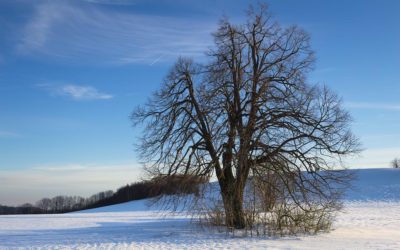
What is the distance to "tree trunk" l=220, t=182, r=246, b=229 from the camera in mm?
23906

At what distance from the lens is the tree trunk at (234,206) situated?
941 inches

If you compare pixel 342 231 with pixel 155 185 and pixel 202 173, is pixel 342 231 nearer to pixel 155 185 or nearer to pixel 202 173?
pixel 202 173

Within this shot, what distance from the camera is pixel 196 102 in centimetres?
2600

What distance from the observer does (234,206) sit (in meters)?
24.1

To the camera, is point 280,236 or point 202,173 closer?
point 280,236

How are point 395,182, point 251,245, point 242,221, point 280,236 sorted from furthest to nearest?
point 395,182, point 242,221, point 280,236, point 251,245

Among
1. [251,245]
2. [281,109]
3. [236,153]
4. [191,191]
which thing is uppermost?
[281,109]

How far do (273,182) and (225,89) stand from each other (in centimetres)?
543

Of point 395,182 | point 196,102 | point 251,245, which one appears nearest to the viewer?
point 251,245

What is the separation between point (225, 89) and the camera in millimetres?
24938

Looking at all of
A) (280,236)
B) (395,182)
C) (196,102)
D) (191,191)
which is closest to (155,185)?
(191,191)

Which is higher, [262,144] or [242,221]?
[262,144]

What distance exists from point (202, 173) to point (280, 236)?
16.5ft

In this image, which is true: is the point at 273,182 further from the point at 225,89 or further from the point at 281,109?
the point at 225,89
